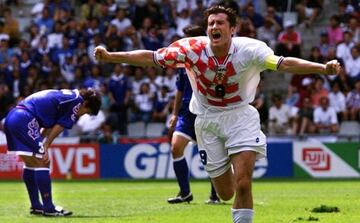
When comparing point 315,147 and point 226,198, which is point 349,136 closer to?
point 315,147

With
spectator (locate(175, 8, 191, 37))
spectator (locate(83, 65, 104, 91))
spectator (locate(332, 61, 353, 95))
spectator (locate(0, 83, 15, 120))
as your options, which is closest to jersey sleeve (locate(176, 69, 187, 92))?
spectator (locate(332, 61, 353, 95))

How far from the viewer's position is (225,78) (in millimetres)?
10578

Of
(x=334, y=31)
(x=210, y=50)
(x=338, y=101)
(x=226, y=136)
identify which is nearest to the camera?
(x=210, y=50)

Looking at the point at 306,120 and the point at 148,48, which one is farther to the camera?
the point at 148,48

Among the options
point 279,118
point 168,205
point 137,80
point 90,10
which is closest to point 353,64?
point 279,118

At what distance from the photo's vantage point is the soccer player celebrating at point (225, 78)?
1043 centimetres

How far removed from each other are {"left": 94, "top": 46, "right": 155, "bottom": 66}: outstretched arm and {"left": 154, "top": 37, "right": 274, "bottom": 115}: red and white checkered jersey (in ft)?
0.29

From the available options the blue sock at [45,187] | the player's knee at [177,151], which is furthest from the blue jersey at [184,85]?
the blue sock at [45,187]

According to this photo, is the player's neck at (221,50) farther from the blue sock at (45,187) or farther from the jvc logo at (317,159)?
the jvc logo at (317,159)

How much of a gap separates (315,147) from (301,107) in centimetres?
175

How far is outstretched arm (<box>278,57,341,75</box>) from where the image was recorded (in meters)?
9.73

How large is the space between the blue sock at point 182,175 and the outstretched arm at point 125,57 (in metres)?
5.41

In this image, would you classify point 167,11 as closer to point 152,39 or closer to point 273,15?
point 152,39

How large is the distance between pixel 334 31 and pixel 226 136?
1854 cm
